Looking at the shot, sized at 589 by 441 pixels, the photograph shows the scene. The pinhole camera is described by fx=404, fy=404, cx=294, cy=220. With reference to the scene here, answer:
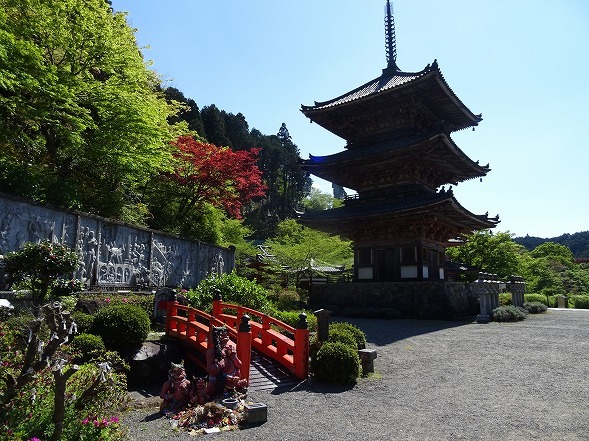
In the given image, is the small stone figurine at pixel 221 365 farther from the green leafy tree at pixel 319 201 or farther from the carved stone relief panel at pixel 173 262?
the green leafy tree at pixel 319 201

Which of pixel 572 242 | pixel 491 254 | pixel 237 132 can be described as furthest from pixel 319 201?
pixel 572 242

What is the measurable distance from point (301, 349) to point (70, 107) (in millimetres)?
11107

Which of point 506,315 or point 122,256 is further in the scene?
point 506,315

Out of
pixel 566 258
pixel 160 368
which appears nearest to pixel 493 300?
pixel 160 368

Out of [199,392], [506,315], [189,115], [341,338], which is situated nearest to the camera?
[199,392]

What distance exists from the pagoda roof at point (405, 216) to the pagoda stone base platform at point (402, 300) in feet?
10.3

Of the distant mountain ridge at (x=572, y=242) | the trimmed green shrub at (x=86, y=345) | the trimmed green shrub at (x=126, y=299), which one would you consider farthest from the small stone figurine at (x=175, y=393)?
the distant mountain ridge at (x=572, y=242)

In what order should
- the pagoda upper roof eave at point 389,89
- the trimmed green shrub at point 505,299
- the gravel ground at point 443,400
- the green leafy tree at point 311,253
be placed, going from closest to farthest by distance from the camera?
the gravel ground at point 443,400, the pagoda upper roof eave at point 389,89, the trimmed green shrub at point 505,299, the green leafy tree at point 311,253

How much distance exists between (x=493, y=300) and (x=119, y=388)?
19837 millimetres

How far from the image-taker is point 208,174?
22.8 metres

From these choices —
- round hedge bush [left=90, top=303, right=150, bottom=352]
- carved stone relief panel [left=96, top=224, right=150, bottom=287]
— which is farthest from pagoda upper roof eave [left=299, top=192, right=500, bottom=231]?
round hedge bush [left=90, top=303, right=150, bottom=352]

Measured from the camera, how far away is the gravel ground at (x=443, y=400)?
6234mm

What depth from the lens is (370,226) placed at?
2214 centimetres

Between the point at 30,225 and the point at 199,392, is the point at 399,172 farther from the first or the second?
the point at 199,392
